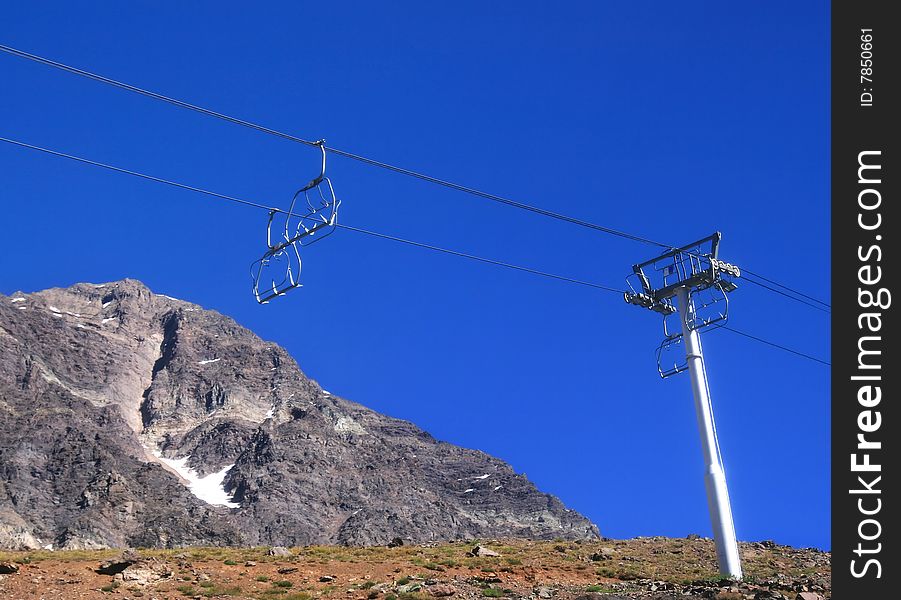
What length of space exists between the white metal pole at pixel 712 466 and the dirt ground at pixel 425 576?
34.9 inches

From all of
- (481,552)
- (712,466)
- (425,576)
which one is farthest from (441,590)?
(481,552)

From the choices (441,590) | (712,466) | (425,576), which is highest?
(712,466)

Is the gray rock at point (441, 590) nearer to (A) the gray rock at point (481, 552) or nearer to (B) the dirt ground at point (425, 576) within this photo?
(B) the dirt ground at point (425, 576)

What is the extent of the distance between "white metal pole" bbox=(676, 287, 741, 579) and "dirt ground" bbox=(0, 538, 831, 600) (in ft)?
2.91

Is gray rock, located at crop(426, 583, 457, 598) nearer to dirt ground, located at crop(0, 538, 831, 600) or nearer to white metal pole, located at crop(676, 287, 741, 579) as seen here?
dirt ground, located at crop(0, 538, 831, 600)

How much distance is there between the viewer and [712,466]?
113 feet

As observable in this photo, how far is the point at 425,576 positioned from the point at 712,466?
41.9ft

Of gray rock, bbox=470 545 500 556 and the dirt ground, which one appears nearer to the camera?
the dirt ground

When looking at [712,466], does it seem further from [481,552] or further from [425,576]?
[481,552]

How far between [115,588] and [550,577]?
617 inches

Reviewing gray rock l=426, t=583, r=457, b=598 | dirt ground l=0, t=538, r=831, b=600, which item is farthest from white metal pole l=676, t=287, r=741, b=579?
gray rock l=426, t=583, r=457, b=598

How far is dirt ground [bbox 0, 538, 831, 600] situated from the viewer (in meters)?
36.3
